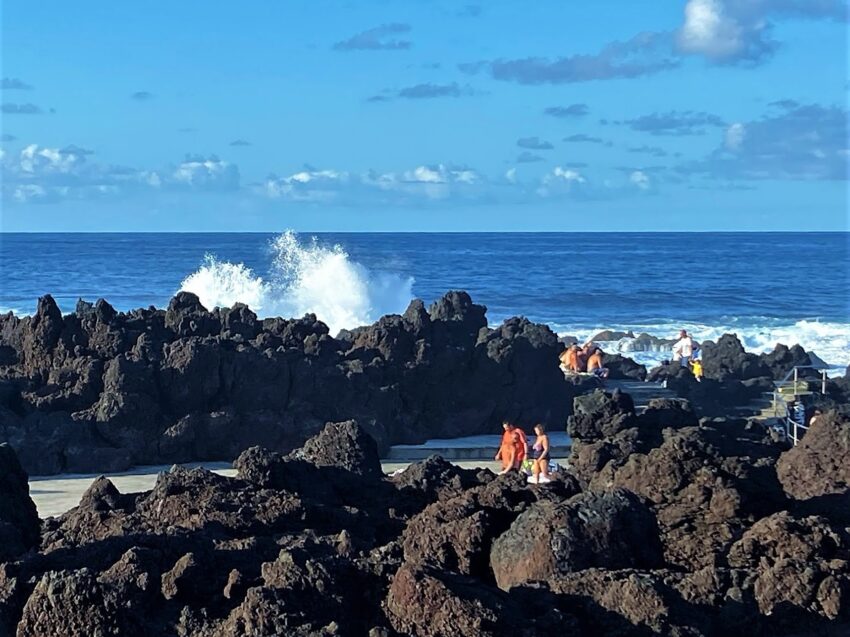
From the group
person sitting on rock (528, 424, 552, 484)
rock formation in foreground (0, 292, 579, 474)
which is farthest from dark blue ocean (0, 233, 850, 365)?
person sitting on rock (528, 424, 552, 484)

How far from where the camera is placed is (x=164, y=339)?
66.8 ft

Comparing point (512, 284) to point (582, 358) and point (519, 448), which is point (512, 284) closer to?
point (582, 358)

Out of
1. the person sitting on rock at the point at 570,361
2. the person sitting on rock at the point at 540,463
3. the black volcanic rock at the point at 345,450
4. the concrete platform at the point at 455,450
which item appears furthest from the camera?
the person sitting on rock at the point at 570,361

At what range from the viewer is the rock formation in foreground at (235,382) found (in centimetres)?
1752

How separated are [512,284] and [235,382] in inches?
2058

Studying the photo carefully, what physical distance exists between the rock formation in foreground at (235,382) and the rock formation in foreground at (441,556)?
8.41 meters

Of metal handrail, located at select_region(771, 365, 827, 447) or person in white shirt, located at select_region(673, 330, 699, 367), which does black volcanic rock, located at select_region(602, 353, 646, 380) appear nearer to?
person in white shirt, located at select_region(673, 330, 699, 367)

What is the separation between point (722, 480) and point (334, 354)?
12715mm

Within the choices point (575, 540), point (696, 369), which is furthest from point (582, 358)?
point (575, 540)

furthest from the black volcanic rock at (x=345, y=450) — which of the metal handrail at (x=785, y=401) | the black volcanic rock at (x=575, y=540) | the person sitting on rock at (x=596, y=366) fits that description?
the person sitting on rock at (x=596, y=366)

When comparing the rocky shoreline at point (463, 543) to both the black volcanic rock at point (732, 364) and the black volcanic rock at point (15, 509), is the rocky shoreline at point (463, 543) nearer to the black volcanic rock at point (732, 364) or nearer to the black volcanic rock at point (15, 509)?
the black volcanic rock at point (15, 509)

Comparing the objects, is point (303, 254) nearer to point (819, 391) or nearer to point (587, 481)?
point (819, 391)

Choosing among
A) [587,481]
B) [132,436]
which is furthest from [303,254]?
[587,481]

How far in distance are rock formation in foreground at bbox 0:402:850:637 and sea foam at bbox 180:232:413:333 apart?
34248 mm
